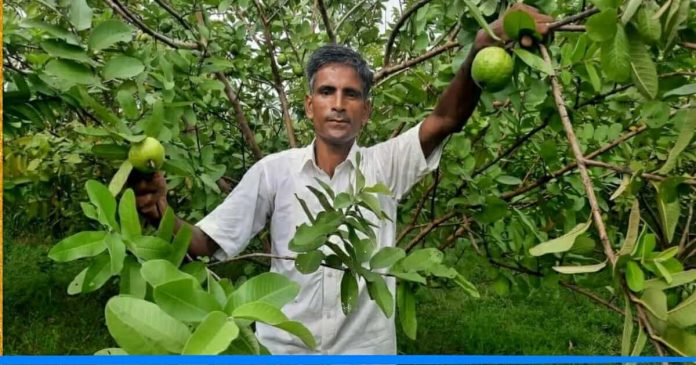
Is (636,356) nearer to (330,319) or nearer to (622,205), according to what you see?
(330,319)

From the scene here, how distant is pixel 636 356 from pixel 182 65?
1113mm

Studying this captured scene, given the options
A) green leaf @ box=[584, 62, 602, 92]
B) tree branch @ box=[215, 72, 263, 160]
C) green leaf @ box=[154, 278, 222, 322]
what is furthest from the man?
green leaf @ box=[154, 278, 222, 322]

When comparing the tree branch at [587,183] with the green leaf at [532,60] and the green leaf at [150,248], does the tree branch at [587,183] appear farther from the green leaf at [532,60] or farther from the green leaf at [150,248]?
the green leaf at [150,248]

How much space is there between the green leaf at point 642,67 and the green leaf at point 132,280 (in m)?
0.65

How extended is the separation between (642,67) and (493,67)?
22 centimetres

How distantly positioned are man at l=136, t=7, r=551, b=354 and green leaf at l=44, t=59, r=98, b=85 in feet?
1.42

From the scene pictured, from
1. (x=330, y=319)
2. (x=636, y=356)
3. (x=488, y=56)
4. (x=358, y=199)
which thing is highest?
(x=488, y=56)

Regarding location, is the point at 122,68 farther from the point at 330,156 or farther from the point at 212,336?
the point at 212,336

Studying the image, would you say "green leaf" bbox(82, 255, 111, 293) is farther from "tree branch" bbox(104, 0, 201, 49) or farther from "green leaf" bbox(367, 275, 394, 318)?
"tree branch" bbox(104, 0, 201, 49)

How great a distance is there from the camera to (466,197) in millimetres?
1837

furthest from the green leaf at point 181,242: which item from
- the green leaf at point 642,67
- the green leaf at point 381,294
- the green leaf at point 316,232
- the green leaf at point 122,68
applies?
the green leaf at point 642,67

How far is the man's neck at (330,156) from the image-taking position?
1.54m

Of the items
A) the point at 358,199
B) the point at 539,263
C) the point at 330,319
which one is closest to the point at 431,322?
the point at 539,263

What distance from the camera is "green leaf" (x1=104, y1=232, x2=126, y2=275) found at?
83 centimetres
